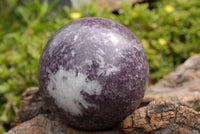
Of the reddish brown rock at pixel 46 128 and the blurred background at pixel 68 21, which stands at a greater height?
the blurred background at pixel 68 21

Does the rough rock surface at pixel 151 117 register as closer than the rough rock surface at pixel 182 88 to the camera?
Yes

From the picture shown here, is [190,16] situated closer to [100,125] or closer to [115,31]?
[115,31]

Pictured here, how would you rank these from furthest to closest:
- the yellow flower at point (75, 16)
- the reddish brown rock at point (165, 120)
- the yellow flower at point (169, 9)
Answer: the yellow flower at point (169, 9) < the yellow flower at point (75, 16) < the reddish brown rock at point (165, 120)

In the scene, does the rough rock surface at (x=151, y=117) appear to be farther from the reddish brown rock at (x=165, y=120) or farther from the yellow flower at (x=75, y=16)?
the yellow flower at (x=75, y=16)

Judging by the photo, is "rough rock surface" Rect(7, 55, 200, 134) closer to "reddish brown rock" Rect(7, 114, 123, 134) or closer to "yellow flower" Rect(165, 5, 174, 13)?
"reddish brown rock" Rect(7, 114, 123, 134)

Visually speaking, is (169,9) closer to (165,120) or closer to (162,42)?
(162,42)

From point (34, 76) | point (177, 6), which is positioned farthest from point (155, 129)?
point (177, 6)

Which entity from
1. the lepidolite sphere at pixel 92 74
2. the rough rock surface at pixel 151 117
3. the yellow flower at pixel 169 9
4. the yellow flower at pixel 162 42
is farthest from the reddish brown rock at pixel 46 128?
the yellow flower at pixel 169 9
